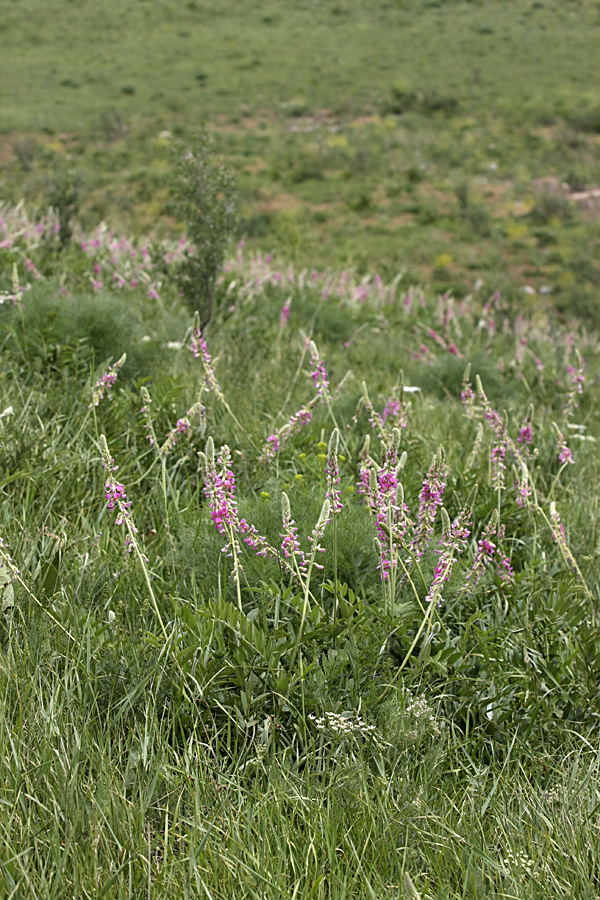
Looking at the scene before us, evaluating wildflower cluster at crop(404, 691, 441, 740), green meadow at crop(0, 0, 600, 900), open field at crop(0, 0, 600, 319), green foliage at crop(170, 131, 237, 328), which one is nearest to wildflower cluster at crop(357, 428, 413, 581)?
green meadow at crop(0, 0, 600, 900)

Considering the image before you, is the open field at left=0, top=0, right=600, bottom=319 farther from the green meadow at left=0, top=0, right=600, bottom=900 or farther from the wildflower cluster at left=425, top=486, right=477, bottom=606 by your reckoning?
the wildflower cluster at left=425, top=486, right=477, bottom=606

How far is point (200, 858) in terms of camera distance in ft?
4.30

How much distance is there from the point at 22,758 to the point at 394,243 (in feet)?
55.4

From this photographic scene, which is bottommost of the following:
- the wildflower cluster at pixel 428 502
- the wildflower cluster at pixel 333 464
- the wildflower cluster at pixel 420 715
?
the wildflower cluster at pixel 420 715

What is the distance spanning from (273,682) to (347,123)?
28.7m

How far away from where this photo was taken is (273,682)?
1.71 metres

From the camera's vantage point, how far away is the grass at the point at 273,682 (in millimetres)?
1323

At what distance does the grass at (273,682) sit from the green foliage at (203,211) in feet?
5.90

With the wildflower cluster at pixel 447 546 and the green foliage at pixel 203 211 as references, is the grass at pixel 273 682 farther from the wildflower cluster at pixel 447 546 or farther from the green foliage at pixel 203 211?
the green foliage at pixel 203 211

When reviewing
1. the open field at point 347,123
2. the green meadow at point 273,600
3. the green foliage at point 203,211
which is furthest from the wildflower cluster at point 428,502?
the open field at point 347,123

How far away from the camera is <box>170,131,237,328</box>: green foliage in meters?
4.57

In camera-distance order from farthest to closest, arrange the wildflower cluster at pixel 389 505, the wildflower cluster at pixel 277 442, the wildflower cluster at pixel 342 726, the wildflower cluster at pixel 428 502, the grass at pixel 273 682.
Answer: the wildflower cluster at pixel 277 442 < the wildflower cluster at pixel 428 502 < the wildflower cluster at pixel 389 505 < the wildflower cluster at pixel 342 726 < the grass at pixel 273 682

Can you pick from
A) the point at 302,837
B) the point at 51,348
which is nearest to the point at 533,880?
the point at 302,837

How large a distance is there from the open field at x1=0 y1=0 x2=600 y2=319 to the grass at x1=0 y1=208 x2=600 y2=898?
590cm
